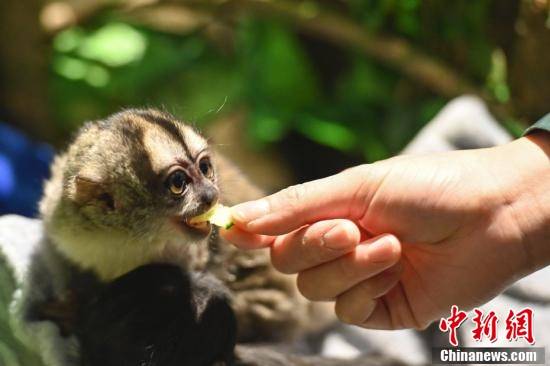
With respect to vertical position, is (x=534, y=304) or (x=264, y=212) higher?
(x=534, y=304)

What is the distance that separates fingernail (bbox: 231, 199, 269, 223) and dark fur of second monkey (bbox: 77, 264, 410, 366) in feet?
0.97

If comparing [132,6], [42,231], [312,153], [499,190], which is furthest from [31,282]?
[312,153]

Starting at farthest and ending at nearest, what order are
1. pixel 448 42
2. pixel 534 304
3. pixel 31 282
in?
pixel 448 42, pixel 534 304, pixel 31 282

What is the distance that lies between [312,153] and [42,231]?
2475 mm

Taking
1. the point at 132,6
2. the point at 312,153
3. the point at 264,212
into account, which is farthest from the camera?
the point at 312,153

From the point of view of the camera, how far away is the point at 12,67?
4070mm

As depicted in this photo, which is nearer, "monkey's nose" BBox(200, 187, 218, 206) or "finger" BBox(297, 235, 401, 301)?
"finger" BBox(297, 235, 401, 301)

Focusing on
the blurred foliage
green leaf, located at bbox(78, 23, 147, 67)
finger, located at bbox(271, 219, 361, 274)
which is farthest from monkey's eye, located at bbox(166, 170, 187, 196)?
green leaf, located at bbox(78, 23, 147, 67)

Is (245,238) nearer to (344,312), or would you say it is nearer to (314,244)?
(314,244)

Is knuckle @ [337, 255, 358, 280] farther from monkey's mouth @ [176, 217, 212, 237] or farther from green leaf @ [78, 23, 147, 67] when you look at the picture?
green leaf @ [78, 23, 147, 67]

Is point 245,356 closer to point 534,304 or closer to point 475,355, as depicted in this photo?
point 475,355

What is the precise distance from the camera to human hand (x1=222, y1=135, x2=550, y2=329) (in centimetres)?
174

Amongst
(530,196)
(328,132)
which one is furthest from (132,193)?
(328,132)

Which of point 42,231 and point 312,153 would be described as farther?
point 312,153
